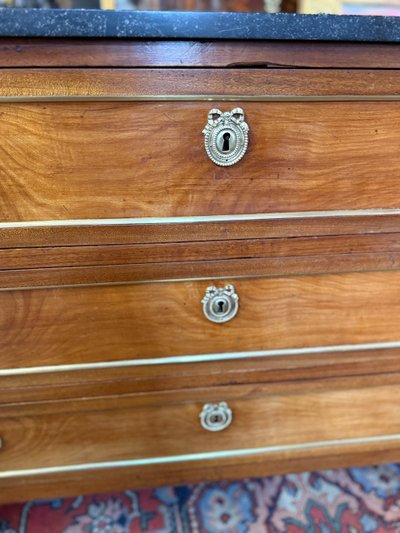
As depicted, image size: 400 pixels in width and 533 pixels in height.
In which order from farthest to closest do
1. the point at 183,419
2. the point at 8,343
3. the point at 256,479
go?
the point at 256,479 → the point at 183,419 → the point at 8,343

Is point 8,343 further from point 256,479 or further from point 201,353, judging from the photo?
point 256,479

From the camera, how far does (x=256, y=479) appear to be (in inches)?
32.6

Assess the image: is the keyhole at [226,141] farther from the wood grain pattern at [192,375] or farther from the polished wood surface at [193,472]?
the polished wood surface at [193,472]

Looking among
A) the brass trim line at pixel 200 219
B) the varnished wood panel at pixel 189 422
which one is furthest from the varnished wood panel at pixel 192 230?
the varnished wood panel at pixel 189 422

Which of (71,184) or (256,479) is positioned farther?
(256,479)

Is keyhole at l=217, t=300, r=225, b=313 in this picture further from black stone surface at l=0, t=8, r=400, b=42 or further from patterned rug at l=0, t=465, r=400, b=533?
patterned rug at l=0, t=465, r=400, b=533

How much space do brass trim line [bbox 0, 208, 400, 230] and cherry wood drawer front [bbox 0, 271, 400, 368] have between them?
9 cm

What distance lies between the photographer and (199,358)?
617mm

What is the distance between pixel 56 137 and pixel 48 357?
0.31 m

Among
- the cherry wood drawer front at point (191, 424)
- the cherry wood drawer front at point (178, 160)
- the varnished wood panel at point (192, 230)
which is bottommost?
the cherry wood drawer front at point (191, 424)

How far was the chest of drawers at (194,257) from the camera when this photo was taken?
0.45 m

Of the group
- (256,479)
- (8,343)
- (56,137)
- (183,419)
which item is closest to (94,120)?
(56,137)

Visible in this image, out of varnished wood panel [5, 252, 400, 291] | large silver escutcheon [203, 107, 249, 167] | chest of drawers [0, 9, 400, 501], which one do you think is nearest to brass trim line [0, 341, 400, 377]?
chest of drawers [0, 9, 400, 501]

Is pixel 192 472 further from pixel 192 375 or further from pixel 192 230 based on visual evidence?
pixel 192 230
